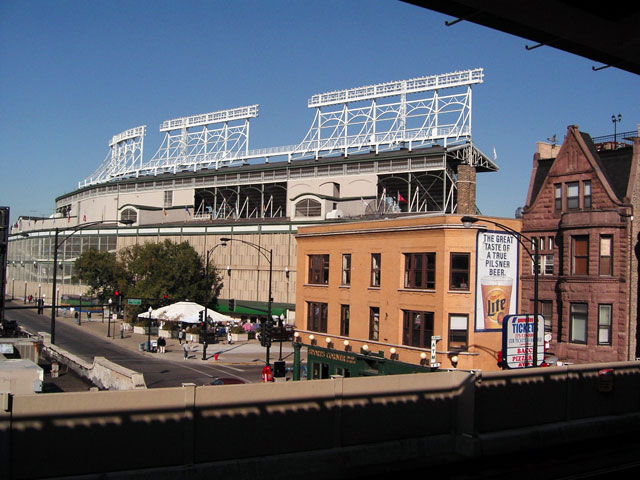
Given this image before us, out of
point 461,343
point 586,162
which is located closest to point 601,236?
point 586,162

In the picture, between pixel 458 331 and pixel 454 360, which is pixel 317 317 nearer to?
pixel 458 331

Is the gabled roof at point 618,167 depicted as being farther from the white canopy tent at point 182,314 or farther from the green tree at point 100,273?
the green tree at point 100,273

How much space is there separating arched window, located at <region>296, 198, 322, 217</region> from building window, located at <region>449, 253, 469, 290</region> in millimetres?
51724

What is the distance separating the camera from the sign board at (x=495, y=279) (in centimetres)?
2928

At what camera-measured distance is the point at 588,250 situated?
31.2 metres

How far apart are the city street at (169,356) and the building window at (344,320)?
10609 millimetres

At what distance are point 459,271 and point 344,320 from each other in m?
8.17

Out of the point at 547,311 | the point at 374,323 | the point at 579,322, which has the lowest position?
the point at 374,323

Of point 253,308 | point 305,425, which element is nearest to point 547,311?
point 305,425

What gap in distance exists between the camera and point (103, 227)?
338 ft

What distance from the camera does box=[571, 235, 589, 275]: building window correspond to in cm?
3156

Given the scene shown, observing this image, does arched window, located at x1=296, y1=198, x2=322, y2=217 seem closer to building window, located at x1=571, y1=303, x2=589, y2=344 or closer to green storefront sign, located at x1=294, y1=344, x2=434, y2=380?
green storefront sign, located at x1=294, y1=344, x2=434, y2=380

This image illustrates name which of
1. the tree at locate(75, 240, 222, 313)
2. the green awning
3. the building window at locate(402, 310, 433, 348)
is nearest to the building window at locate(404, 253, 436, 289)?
the building window at locate(402, 310, 433, 348)

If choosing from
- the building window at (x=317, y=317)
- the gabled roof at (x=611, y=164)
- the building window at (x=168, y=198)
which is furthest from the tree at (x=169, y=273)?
the gabled roof at (x=611, y=164)
